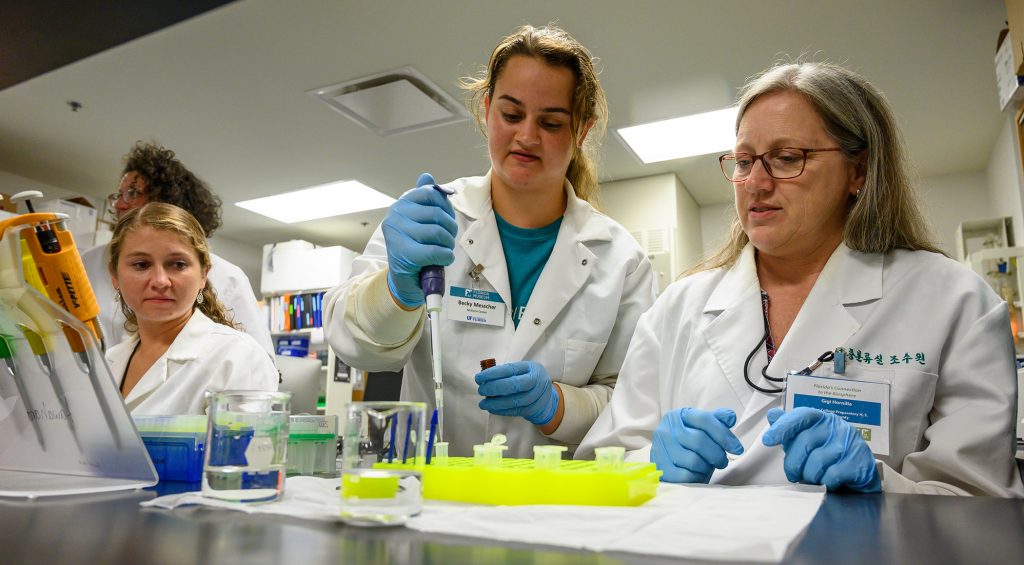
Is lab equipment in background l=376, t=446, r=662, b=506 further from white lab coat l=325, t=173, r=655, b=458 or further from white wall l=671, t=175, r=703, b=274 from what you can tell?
white wall l=671, t=175, r=703, b=274

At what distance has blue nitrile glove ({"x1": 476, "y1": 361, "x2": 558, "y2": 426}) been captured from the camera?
1.25 metres

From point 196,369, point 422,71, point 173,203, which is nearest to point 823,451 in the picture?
point 196,369

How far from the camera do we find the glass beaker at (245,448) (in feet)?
2.25

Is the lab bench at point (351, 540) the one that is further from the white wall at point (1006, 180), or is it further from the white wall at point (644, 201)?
the white wall at point (644, 201)

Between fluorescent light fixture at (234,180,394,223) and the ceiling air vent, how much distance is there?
1.10 meters

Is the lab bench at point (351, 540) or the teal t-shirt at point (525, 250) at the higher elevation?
the teal t-shirt at point (525, 250)

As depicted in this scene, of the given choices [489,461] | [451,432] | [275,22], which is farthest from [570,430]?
[275,22]

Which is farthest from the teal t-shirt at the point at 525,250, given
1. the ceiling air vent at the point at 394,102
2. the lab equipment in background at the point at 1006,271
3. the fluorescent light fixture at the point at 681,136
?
Answer: the fluorescent light fixture at the point at 681,136

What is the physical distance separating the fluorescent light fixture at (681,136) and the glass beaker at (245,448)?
3.70 metres

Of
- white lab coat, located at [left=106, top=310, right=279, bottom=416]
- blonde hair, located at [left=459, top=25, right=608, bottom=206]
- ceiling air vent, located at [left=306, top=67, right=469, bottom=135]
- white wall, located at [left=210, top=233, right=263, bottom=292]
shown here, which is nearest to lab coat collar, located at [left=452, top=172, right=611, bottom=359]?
blonde hair, located at [left=459, top=25, right=608, bottom=206]

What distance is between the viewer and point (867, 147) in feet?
4.41

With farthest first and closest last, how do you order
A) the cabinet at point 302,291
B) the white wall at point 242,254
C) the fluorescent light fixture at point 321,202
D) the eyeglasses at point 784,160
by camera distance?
1. the white wall at point 242,254
2. the cabinet at point 302,291
3. the fluorescent light fixture at point 321,202
4. the eyeglasses at point 784,160

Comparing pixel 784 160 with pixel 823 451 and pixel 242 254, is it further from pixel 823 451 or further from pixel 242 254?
pixel 242 254

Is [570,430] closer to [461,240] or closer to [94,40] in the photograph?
[461,240]
